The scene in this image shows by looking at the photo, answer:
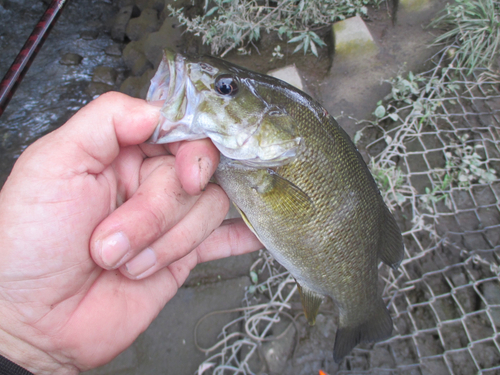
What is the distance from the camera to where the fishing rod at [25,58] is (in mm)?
2176

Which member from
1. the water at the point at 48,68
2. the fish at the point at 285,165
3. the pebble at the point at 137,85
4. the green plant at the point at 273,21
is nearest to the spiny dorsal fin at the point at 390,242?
the fish at the point at 285,165

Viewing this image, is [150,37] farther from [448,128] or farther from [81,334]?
[81,334]

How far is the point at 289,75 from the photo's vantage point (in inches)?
127

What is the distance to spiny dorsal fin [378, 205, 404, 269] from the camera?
1.67 metres

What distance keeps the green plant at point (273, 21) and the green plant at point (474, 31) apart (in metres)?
0.87

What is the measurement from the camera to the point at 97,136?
3.93 feet

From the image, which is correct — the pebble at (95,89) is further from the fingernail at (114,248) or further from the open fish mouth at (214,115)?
the fingernail at (114,248)

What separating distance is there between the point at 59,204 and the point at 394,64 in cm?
348

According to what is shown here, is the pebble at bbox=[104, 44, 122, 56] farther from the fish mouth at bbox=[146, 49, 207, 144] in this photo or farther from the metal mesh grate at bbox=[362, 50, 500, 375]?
the fish mouth at bbox=[146, 49, 207, 144]

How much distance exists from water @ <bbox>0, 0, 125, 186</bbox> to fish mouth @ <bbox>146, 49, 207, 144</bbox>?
364 cm

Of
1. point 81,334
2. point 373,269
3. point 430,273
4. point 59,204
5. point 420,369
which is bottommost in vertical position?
point 420,369

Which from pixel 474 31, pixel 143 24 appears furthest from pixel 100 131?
pixel 143 24

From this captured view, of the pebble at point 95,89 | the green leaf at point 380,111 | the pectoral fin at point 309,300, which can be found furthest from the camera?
the pebble at point 95,89

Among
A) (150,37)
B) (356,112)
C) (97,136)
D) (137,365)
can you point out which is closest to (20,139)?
(150,37)
